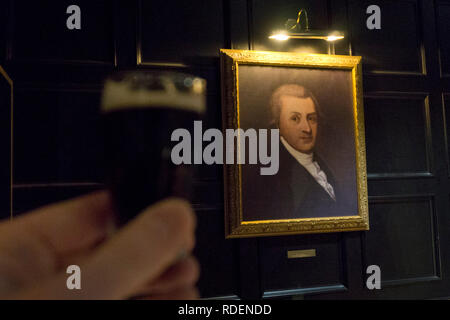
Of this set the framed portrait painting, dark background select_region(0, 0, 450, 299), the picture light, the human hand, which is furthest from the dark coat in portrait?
the human hand

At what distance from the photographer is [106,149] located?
0.80 metres

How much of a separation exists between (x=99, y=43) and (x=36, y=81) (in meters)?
0.45

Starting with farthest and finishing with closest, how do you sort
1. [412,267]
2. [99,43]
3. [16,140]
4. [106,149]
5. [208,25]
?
[412,267]
[208,25]
[99,43]
[16,140]
[106,149]

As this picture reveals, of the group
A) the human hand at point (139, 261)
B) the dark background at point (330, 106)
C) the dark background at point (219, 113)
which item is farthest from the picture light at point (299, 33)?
the human hand at point (139, 261)

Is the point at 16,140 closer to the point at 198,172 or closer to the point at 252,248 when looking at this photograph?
the point at 198,172

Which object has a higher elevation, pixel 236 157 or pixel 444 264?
pixel 236 157

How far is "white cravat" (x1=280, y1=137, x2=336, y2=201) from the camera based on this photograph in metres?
2.98

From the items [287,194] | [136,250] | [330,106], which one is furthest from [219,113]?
[136,250]

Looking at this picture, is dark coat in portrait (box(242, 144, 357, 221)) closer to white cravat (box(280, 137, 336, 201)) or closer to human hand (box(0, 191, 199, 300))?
white cravat (box(280, 137, 336, 201))

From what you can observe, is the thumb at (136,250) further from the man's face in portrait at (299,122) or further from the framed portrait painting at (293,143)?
the man's face in portrait at (299,122)

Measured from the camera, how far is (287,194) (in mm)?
2949

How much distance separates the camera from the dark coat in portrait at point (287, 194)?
113 inches

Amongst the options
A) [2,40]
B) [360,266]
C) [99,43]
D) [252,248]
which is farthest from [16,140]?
[360,266]

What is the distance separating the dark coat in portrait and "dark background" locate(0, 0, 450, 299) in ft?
0.56
